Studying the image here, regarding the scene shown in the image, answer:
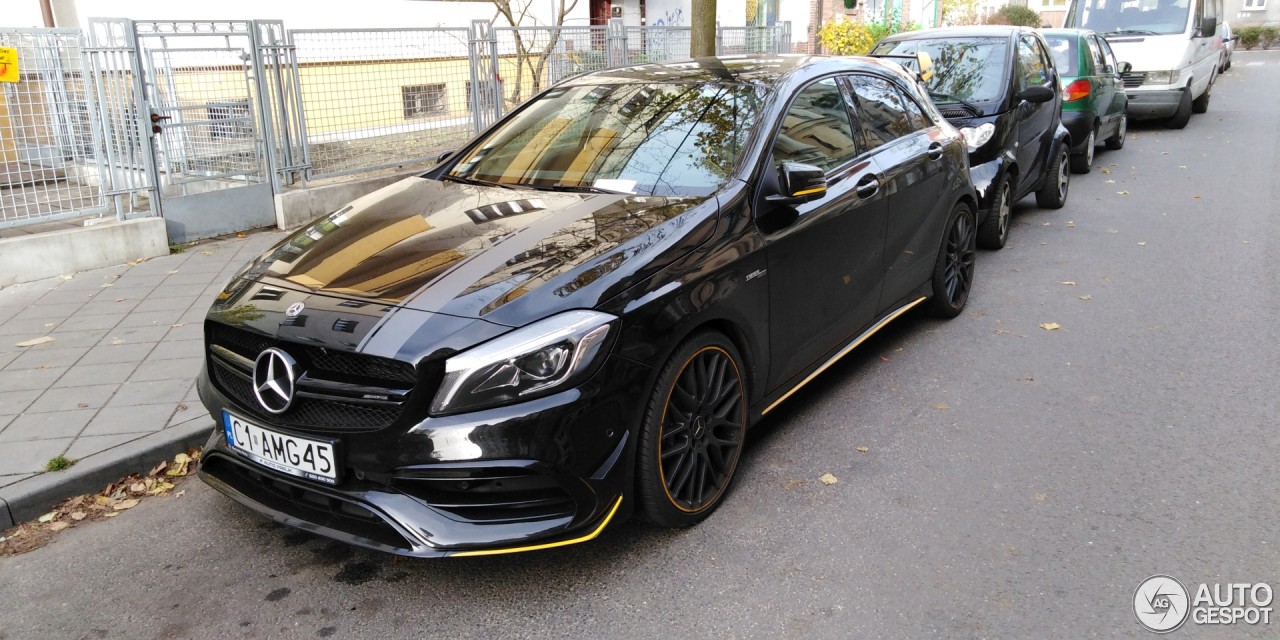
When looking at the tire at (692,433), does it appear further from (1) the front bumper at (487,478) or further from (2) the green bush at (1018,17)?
(2) the green bush at (1018,17)

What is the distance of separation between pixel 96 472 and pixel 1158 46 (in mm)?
15328

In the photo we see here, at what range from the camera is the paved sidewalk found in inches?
157

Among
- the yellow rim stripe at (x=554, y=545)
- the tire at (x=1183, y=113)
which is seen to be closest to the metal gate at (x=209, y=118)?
the yellow rim stripe at (x=554, y=545)

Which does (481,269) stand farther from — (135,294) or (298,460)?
(135,294)

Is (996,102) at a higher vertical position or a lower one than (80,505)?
higher

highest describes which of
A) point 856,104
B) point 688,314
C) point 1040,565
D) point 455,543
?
point 856,104

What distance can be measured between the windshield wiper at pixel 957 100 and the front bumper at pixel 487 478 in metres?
5.81

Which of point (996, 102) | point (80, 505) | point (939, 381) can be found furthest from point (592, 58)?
point (80, 505)

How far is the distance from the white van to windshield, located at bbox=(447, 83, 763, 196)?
39.7 ft

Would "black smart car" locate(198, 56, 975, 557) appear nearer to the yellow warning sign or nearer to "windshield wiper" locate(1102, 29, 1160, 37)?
the yellow warning sign

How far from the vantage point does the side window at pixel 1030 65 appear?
8391 mm

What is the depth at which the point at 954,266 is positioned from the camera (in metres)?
5.96

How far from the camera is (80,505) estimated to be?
3.86 m

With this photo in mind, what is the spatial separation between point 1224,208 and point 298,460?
30.3 ft
